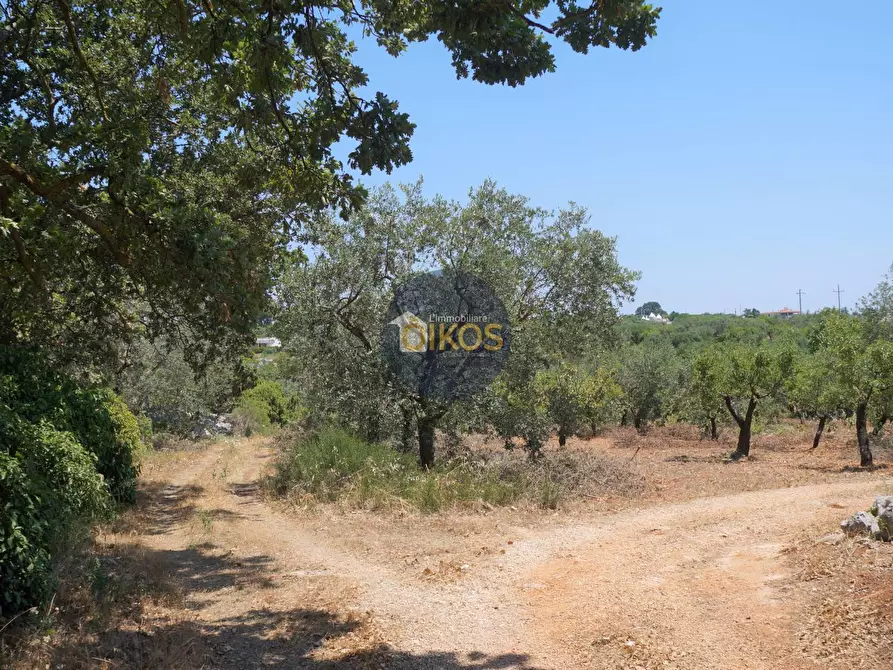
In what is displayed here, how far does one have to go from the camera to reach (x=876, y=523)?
660cm

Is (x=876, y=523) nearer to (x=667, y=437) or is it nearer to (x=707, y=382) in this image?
(x=707, y=382)

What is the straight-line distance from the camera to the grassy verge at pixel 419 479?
11203 mm

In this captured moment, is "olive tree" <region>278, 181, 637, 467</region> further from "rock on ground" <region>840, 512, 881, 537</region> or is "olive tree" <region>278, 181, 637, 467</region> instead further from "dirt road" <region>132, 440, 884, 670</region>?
"rock on ground" <region>840, 512, 881, 537</region>

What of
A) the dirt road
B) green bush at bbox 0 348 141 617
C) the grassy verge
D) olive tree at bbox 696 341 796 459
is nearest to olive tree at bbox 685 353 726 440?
olive tree at bbox 696 341 796 459

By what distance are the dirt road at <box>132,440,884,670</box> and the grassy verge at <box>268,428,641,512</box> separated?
115cm

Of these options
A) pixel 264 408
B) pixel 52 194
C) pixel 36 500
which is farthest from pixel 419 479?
pixel 264 408

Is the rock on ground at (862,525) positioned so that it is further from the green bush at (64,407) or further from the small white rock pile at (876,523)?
the green bush at (64,407)

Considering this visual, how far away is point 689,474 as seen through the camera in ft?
54.3

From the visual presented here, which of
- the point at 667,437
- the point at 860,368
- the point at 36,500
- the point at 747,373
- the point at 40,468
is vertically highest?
the point at 860,368

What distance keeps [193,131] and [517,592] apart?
294 inches

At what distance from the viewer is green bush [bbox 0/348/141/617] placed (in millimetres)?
4617

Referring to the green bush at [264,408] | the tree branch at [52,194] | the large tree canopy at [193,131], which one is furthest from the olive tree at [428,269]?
the green bush at [264,408]

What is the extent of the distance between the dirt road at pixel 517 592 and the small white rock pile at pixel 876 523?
706 millimetres

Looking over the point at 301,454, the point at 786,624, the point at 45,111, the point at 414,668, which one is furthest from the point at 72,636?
the point at 301,454
